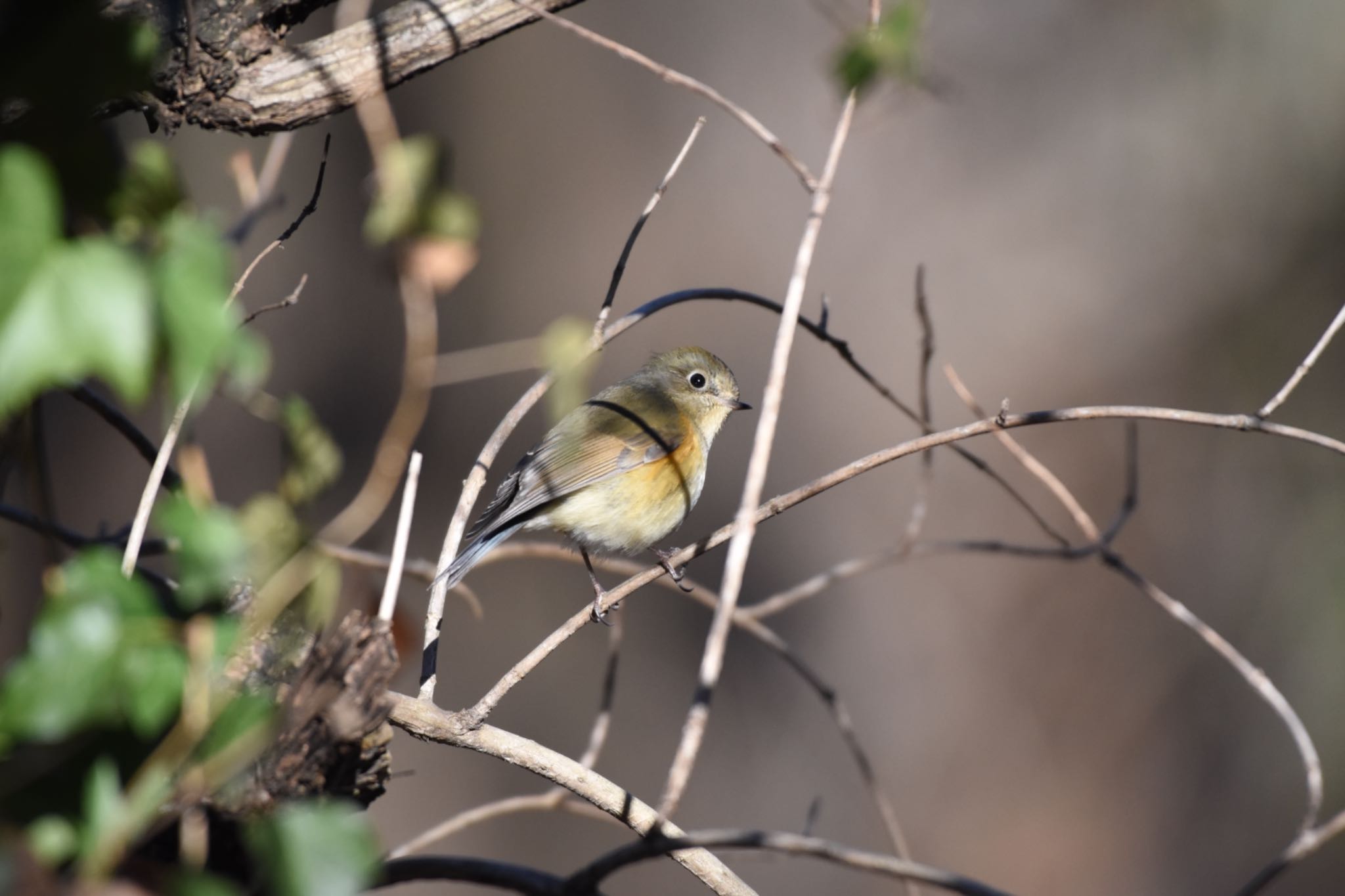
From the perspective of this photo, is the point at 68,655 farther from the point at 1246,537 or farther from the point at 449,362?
the point at 1246,537

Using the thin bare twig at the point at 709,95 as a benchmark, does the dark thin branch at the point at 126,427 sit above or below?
below

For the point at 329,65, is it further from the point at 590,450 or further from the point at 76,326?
the point at 590,450

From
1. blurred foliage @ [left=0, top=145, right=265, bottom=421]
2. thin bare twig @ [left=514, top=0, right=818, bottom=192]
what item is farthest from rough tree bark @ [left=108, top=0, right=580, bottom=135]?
blurred foliage @ [left=0, top=145, right=265, bottom=421]

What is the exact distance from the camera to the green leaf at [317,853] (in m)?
0.96

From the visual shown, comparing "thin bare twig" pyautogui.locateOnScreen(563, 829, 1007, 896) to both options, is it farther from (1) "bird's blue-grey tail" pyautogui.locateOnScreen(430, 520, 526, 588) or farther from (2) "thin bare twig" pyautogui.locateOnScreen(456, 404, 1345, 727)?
(1) "bird's blue-grey tail" pyautogui.locateOnScreen(430, 520, 526, 588)

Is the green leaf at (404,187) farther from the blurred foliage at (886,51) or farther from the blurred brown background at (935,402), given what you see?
the blurred brown background at (935,402)

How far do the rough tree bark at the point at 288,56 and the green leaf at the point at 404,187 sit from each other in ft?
0.84

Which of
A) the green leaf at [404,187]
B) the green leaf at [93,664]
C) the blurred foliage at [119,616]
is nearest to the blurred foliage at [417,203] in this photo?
the green leaf at [404,187]

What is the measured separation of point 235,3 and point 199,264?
138cm

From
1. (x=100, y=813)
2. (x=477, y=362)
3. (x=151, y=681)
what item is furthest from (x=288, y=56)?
(x=477, y=362)

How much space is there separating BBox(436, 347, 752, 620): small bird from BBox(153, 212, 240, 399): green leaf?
269 cm

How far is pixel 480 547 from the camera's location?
12.0 ft

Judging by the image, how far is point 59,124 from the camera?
3.14ft

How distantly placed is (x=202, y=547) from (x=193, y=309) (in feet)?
0.81
